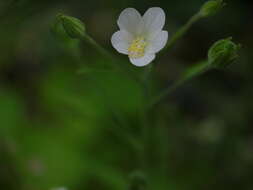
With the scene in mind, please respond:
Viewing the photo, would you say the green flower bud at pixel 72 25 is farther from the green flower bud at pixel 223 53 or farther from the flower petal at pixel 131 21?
the green flower bud at pixel 223 53

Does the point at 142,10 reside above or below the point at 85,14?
below

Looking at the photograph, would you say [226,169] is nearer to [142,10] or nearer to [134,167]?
[134,167]

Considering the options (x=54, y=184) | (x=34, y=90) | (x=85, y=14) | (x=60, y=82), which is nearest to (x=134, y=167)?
(x=54, y=184)

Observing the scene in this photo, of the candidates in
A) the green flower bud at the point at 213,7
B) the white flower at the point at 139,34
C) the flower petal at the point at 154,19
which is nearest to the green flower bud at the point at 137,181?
the white flower at the point at 139,34

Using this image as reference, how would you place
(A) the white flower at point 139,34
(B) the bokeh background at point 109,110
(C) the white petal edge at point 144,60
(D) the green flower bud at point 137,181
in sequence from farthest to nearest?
(B) the bokeh background at point 109,110 → (D) the green flower bud at point 137,181 → (A) the white flower at point 139,34 → (C) the white petal edge at point 144,60

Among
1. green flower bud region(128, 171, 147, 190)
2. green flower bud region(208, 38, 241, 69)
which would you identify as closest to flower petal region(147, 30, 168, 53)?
green flower bud region(208, 38, 241, 69)

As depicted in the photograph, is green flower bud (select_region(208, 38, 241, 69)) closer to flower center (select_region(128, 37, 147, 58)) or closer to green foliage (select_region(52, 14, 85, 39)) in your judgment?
flower center (select_region(128, 37, 147, 58))

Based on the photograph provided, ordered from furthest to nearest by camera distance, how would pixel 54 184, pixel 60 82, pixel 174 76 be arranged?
pixel 174 76 < pixel 60 82 < pixel 54 184
